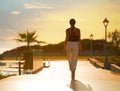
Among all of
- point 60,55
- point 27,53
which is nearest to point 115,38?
point 27,53

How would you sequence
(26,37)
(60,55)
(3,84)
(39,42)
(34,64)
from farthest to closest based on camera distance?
(60,55), (39,42), (26,37), (34,64), (3,84)

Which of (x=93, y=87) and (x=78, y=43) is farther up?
(x=78, y=43)

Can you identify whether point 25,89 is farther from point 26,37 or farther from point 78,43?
point 26,37

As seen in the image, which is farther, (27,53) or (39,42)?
(39,42)

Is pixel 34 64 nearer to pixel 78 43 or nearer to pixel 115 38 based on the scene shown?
pixel 78 43

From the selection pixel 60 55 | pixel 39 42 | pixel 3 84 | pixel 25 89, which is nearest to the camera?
pixel 25 89

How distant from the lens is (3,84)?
13.5 meters

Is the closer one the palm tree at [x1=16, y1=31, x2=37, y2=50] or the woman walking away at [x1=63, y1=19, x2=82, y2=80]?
the woman walking away at [x1=63, y1=19, x2=82, y2=80]

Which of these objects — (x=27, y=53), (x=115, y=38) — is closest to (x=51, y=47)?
(x=115, y=38)

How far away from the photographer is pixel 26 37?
4247 centimetres

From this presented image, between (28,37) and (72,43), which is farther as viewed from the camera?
(28,37)

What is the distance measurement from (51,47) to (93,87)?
214 ft

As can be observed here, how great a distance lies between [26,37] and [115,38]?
1065 centimetres

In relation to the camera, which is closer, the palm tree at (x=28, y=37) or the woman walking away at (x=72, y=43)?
the woman walking away at (x=72, y=43)
